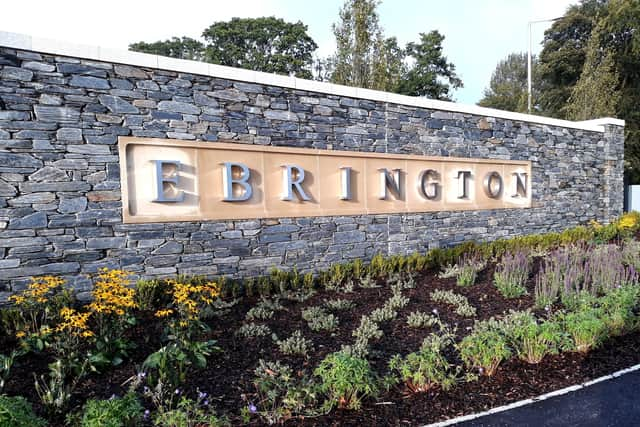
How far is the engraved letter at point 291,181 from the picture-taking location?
5.81 meters

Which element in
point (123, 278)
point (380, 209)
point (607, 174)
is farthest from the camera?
point (607, 174)

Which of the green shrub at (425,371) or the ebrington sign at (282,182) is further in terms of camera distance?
the ebrington sign at (282,182)

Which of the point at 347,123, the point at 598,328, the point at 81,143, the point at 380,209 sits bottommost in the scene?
the point at 598,328

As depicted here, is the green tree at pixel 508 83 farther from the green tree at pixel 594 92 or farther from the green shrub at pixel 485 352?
the green shrub at pixel 485 352

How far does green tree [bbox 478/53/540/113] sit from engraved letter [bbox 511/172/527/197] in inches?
860

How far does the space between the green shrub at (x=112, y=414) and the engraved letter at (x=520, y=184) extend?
8.24 metres

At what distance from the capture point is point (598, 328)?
3.40 metres

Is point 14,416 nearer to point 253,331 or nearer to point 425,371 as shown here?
point 253,331

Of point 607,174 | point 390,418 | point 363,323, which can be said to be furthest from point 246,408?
point 607,174

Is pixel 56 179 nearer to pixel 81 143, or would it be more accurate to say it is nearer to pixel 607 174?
pixel 81 143

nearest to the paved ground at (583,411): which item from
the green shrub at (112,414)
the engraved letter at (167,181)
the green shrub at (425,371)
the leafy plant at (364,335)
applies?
the green shrub at (425,371)

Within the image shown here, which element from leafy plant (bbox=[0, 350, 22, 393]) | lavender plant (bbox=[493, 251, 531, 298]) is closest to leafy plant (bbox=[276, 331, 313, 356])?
leafy plant (bbox=[0, 350, 22, 393])

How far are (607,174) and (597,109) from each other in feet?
12.4

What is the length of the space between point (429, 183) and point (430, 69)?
17.6 meters
